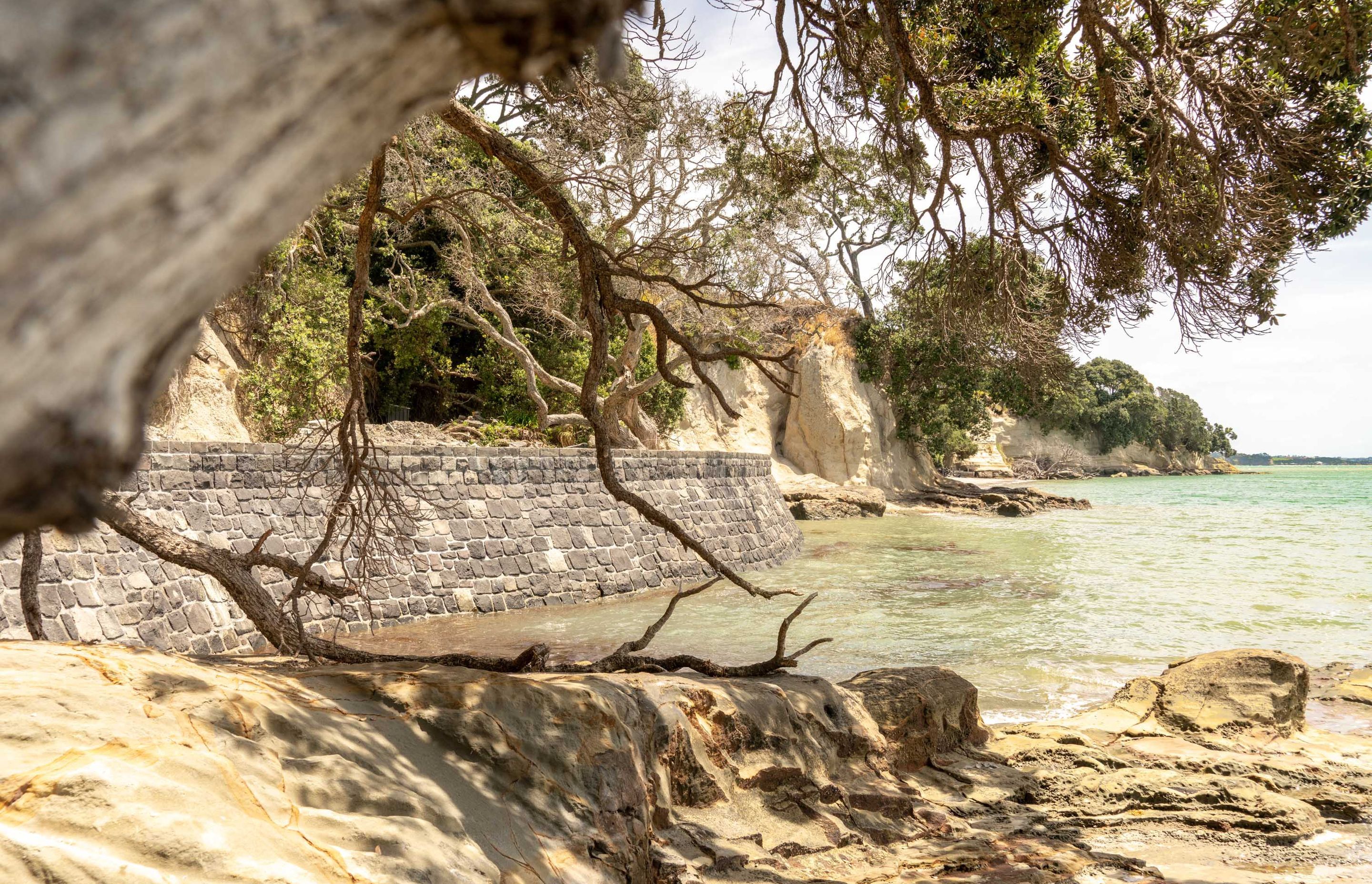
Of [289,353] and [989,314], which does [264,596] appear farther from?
[289,353]

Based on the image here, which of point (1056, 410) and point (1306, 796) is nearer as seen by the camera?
point (1306, 796)

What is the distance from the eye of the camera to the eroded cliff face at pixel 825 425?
30078 millimetres

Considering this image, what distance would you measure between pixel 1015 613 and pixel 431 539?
7.05m

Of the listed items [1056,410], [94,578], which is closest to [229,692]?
[94,578]

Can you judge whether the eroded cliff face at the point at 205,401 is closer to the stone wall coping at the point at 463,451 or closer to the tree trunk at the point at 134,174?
the stone wall coping at the point at 463,451

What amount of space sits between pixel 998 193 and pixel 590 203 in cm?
982

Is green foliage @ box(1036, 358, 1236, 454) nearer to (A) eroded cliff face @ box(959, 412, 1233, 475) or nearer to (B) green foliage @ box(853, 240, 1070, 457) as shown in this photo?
(A) eroded cliff face @ box(959, 412, 1233, 475)

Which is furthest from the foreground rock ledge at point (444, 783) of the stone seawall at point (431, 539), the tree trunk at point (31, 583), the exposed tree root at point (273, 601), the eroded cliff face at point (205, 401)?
the eroded cliff face at point (205, 401)

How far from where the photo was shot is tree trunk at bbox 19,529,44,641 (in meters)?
3.80

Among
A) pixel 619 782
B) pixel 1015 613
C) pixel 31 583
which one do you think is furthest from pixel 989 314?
pixel 1015 613

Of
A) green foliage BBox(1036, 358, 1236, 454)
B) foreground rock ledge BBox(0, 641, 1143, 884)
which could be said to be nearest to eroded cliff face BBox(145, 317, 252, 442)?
foreground rock ledge BBox(0, 641, 1143, 884)

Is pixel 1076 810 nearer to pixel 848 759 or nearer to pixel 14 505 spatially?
pixel 848 759

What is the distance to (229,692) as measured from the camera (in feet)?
8.66

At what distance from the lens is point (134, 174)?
550mm
